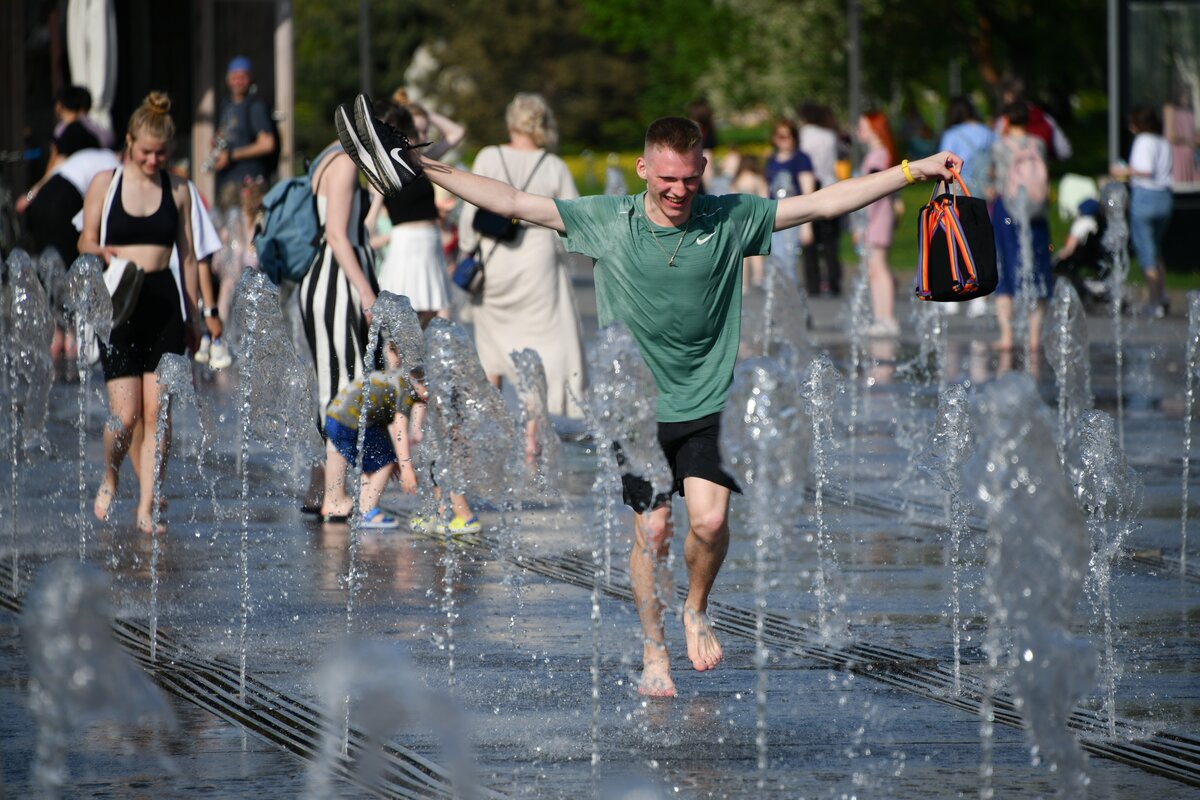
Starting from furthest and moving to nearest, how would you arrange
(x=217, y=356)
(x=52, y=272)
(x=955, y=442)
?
(x=217, y=356) → (x=52, y=272) → (x=955, y=442)

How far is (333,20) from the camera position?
81.1 m

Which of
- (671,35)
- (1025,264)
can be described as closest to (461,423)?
(1025,264)

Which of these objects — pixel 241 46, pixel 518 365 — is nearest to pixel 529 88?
pixel 241 46

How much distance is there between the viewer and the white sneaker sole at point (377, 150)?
20.6 feet

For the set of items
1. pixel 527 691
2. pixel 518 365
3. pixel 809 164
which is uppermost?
pixel 809 164

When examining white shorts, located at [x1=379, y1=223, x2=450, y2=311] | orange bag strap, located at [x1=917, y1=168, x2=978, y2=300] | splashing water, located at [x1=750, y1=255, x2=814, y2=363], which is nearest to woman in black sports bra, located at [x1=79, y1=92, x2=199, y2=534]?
white shorts, located at [x1=379, y1=223, x2=450, y2=311]

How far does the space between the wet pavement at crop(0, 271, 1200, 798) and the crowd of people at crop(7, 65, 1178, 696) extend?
0.32 meters

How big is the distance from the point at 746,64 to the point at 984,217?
2071 inches

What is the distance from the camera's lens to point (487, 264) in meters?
10.6

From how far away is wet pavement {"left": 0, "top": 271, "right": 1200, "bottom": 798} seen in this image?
540 centimetres

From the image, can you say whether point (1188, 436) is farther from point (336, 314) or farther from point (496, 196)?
point (496, 196)

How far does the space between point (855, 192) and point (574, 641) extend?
1751 millimetres

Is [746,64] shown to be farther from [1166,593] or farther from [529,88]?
[1166,593]

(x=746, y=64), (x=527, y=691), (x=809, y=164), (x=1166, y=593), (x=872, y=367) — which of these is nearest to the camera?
(x=527, y=691)
